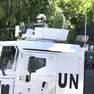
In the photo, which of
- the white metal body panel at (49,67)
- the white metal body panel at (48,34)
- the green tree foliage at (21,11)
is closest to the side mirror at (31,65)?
the white metal body panel at (49,67)

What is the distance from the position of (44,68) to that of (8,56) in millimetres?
845

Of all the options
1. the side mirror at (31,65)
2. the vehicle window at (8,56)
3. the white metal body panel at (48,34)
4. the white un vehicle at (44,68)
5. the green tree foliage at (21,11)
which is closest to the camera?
the side mirror at (31,65)

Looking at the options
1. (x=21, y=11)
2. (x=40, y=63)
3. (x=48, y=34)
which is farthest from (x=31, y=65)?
(x=21, y=11)

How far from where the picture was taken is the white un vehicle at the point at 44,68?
8898mm

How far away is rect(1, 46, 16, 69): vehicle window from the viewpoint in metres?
9.17

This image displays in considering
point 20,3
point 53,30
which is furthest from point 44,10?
point 53,30

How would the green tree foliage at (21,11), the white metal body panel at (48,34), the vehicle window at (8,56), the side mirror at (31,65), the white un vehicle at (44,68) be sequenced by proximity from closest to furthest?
the side mirror at (31,65), the white un vehicle at (44,68), the vehicle window at (8,56), the white metal body panel at (48,34), the green tree foliage at (21,11)

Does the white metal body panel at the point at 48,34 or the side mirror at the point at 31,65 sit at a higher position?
the white metal body panel at the point at 48,34

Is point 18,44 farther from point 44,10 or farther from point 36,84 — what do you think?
point 44,10

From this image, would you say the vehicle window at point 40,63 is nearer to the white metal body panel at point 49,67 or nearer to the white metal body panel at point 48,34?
the white metal body panel at point 49,67

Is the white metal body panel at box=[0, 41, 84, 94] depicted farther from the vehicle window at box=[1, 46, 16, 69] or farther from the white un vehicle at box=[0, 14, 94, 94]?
the vehicle window at box=[1, 46, 16, 69]

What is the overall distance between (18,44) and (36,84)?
93cm

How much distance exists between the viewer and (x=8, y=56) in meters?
9.29

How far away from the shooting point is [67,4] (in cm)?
2439
